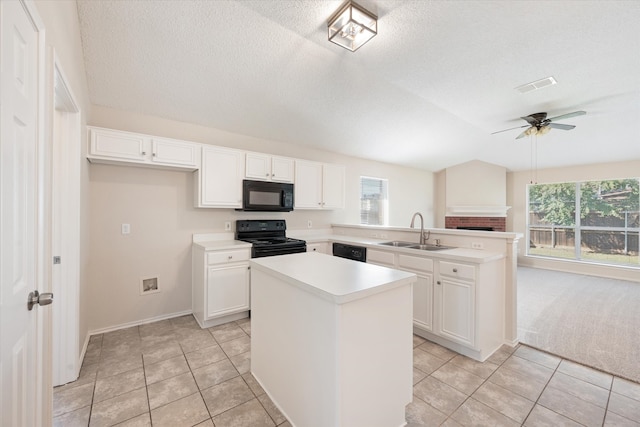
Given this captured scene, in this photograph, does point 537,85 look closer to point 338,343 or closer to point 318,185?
point 318,185

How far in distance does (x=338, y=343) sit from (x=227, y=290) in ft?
6.99

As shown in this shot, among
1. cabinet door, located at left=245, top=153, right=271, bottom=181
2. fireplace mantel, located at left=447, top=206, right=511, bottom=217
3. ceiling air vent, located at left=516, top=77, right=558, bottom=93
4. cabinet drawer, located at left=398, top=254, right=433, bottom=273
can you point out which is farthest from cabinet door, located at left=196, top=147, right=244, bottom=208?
fireplace mantel, located at left=447, top=206, right=511, bottom=217

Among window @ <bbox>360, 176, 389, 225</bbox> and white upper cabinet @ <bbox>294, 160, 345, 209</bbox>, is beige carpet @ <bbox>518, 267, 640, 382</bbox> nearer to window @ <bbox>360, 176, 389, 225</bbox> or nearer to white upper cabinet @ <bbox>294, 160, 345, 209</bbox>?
window @ <bbox>360, 176, 389, 225</bbox>

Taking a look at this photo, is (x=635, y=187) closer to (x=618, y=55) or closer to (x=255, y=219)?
(x=618, y=55)

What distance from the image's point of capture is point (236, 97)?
10.0 ft

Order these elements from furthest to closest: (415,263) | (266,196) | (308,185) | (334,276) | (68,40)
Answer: (308,185) → (266,196) → (415,263) → (68,40) → (334,276)

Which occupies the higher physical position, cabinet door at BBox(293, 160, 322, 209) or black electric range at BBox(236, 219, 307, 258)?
cabinet door at BBox(293, 160, 322, 209)

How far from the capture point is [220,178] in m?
3.27

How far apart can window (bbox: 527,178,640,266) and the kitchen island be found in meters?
6.73

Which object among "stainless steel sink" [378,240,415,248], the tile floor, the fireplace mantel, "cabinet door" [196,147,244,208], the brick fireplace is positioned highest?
"cabinet door" [196,147,244,208]

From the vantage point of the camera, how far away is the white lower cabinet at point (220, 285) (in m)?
2.95

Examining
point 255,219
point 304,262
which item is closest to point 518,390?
point 304,262

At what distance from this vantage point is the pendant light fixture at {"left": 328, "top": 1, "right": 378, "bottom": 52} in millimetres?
2062

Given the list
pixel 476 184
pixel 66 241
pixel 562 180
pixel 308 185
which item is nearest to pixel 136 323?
pixel 66 241
